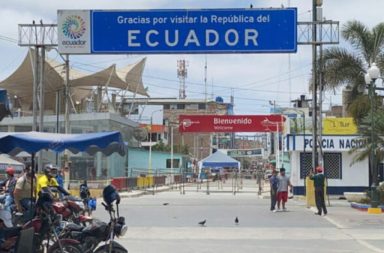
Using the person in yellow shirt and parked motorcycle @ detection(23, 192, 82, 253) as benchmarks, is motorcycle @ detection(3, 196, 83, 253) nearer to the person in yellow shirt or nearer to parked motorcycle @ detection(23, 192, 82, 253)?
parked motorcycle @ detection(23, 192, 82, 253)

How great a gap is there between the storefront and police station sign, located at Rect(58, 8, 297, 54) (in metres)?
14.8

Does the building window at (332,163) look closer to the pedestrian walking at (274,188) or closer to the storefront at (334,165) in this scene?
the storefront at (334,165)

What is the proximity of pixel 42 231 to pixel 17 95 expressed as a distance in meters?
70.0

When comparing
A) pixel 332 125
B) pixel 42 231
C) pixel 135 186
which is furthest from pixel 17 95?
pixel 42 231

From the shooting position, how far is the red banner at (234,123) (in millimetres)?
53844

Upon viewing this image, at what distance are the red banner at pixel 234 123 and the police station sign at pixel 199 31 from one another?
30046 millimetres

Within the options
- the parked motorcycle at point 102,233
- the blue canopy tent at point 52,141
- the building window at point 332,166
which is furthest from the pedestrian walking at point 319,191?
the parked motorcycle at point 102,233

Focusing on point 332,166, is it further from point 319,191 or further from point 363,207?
point 319,191

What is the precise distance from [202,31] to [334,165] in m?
17.4

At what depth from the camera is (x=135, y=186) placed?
49125 mm

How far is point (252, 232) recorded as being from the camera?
59.9 feet

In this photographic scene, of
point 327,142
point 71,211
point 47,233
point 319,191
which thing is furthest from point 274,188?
point 47,233

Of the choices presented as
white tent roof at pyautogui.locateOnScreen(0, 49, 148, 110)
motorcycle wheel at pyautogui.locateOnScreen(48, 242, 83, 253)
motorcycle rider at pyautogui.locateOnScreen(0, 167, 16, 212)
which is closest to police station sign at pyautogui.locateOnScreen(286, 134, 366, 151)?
motorcycle rider at pyautogui.locateOnScreen(0, 167, 16, 212)

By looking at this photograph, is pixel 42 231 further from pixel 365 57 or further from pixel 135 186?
pixel 135 186
